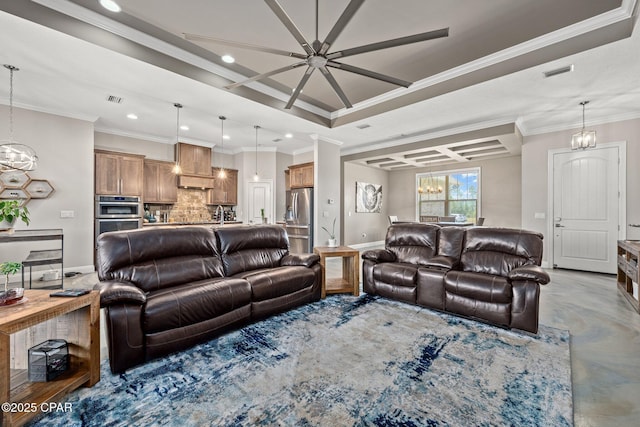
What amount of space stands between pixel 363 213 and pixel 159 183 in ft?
18.9

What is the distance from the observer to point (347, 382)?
71.7 inches

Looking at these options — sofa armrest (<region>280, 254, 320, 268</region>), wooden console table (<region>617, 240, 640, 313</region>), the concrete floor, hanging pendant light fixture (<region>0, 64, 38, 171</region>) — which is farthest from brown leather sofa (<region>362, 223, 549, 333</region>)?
hanging pendant light fixture (<region>0, 64, 38, 171</region>)

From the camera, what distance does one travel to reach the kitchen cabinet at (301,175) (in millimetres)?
6678

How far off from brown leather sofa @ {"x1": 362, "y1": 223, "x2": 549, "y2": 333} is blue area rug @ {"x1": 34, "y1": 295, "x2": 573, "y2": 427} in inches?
9.5

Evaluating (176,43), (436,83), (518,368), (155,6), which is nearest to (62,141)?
(176,43)

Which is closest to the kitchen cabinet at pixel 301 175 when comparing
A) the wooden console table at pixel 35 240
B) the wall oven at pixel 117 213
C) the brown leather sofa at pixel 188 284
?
the brown leather sofa at pixel 188 284

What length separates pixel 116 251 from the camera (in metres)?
2.45

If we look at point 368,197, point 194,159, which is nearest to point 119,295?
point 194,159

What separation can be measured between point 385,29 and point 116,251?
3.43 meters

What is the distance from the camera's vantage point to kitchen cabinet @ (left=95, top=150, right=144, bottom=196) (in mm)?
5199

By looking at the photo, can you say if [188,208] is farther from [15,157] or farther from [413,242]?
[413,242]

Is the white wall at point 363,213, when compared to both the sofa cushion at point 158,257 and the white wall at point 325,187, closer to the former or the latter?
the white wall at point 325,187

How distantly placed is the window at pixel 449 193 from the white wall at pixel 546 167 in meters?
2.64

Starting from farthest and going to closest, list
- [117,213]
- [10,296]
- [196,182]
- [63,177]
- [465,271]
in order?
[196,182] < [117,213] < [63,177] < [465,271] < [10,296]
